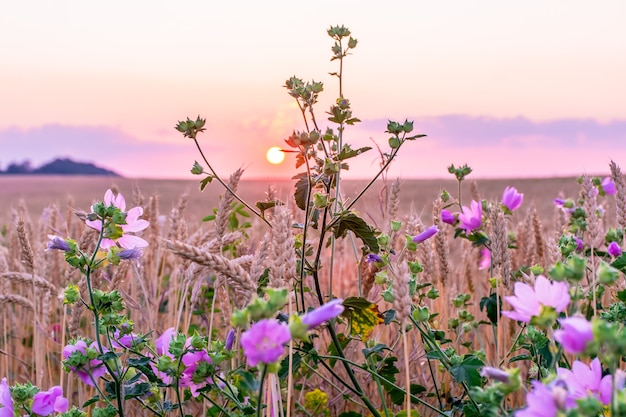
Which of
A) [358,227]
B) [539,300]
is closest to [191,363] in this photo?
[358,227]

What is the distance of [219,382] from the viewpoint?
169cm

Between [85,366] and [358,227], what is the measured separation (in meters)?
0.73

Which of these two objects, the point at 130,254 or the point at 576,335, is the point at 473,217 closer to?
the point at 130,254

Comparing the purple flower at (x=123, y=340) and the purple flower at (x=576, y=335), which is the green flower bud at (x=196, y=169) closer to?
the purple flower at (x=123, y=340)

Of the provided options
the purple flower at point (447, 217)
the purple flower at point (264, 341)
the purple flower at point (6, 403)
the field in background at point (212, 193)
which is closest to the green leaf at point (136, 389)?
the purple flower at point (6, 403)

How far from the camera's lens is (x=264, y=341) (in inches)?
36.0

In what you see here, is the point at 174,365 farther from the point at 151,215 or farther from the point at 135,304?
the point at 151,215

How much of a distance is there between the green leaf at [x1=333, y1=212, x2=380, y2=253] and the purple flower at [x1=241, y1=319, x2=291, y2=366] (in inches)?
30.7

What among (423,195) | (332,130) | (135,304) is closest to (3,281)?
(135,304)

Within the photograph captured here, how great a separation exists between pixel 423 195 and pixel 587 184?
18.4 metres

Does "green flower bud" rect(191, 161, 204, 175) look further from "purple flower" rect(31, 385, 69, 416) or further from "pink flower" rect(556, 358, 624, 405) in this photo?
"pink flower" rect(556, 358, 624, 405)

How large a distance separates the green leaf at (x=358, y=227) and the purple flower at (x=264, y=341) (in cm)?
78

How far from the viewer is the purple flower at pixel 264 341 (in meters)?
0.90

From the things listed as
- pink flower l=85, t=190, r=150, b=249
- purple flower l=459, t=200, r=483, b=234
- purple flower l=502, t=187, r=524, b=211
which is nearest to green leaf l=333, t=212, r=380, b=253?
pink flower l=85, t=190, r=150, b=249
